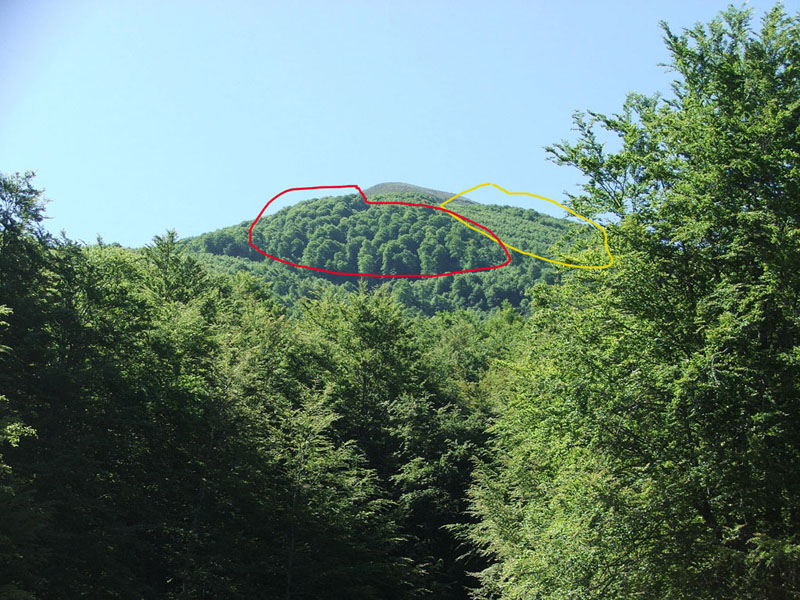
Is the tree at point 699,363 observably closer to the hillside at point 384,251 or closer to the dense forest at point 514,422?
the dense forest at point 514,422

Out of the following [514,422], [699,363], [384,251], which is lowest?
[514,422]

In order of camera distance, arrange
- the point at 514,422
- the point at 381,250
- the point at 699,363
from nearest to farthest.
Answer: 1. the point at 699,363
2. the point at 514,422
3. the point at 381,250

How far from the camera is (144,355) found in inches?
787

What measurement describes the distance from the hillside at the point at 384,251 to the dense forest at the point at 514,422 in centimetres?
4563

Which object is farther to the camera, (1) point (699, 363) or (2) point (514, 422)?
(2) point (514, 422)

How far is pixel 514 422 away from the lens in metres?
22.2

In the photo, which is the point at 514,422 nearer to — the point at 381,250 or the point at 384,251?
the point at 384,251

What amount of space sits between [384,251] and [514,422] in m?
57.6

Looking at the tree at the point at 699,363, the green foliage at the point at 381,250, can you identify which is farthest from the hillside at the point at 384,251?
the tree at the point at 699,363

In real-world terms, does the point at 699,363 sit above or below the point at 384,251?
below

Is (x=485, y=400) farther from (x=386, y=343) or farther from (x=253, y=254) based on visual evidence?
(x=253, y=254)

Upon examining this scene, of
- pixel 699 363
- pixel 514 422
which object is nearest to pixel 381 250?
pixel 514 422

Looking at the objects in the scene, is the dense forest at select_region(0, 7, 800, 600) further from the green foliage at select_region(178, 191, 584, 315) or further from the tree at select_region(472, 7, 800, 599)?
the green foliage at select_region(178, 191, 584, 315)

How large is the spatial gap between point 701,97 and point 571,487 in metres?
8.70
